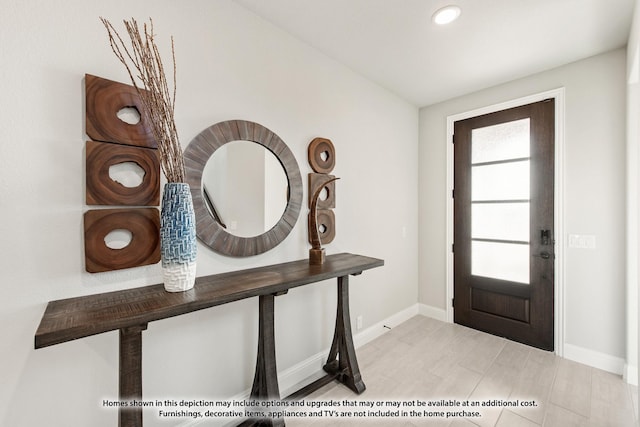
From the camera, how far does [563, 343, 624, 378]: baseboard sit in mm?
2113

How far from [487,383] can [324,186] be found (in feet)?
6.34

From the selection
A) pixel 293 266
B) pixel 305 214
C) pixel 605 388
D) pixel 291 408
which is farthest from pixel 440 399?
pixel 305 214

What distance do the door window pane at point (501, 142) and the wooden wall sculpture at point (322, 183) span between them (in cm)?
169

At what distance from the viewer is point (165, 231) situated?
1.17 m

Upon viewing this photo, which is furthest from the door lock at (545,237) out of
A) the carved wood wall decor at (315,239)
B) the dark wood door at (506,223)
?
the carved wood wall decor at (315,239)

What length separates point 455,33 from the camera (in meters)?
1.92

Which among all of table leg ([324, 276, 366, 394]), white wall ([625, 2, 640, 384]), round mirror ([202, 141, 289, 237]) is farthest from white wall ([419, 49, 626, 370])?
round mirror ([202, 141, 289, 237])

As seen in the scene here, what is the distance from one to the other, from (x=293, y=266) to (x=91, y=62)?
57.2 inches

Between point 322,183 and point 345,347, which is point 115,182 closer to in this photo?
point 322,183

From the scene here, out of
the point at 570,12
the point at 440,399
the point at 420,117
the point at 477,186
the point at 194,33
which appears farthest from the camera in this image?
the point at 420,117

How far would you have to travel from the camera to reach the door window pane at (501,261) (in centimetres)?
258

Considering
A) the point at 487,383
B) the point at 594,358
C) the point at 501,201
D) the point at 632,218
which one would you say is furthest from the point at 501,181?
the point at 487,383

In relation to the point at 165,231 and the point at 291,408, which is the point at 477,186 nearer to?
the point at 291,408

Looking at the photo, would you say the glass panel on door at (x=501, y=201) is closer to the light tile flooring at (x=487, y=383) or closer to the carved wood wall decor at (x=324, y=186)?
the light tile flooring at (x=487, y=383)
